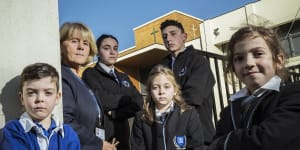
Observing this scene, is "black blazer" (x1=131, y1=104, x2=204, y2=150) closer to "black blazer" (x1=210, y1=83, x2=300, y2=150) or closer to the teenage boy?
the teenage boy

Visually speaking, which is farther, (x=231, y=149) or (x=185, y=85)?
(x=185, y=85)

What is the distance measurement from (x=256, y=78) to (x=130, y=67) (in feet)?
78.2

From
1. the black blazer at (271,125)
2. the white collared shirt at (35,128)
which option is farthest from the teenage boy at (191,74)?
the white collared shirt at (35,128)

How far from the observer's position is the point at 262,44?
5.77 ft

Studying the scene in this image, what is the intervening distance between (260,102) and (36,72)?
3.82 feet

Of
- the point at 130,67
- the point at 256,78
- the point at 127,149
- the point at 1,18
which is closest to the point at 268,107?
the point at 256,78

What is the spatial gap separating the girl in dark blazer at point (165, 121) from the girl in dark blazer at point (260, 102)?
2.81 feet

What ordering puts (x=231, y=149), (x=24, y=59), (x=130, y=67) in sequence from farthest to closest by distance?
(x=130, y=67) → (x=24, y=59) → (x=231, y=149)

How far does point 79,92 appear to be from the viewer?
7.75 feet

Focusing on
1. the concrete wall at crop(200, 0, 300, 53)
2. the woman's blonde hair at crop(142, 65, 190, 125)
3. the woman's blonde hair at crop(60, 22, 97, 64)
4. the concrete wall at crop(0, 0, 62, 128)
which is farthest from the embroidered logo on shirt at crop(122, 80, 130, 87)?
the concrete wall at crop(200, 0, 300, 53)

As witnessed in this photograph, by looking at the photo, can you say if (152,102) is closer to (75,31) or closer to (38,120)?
(75,31)

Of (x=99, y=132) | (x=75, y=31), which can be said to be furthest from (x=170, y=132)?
(x=75, y=31)

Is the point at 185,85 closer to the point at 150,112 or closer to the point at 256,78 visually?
the point at 150,112

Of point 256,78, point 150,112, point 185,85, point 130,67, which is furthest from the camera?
point 130,67
